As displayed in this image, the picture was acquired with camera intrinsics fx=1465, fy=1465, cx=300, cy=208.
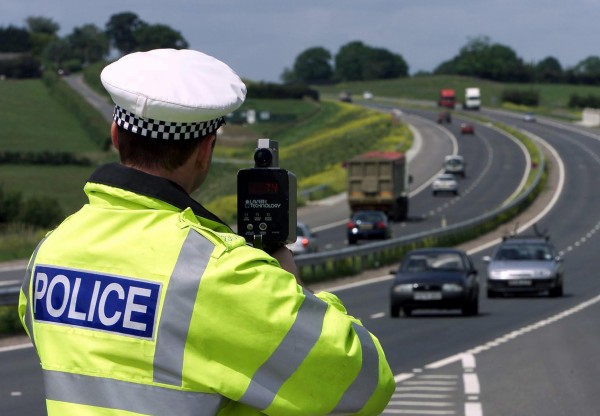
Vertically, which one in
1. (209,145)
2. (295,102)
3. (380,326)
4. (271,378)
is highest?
(209,145)

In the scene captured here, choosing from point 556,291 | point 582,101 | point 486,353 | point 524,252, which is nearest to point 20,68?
point 582,101

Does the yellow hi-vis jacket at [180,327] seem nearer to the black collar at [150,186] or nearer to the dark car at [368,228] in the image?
the black collar at [150,186]

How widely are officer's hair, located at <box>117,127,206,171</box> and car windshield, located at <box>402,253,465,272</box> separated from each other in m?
25.4

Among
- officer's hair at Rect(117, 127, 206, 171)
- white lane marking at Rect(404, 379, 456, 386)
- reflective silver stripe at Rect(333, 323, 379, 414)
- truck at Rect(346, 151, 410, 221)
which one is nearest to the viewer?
reflective silver stripe at Rect(333, 323, 379, 414)

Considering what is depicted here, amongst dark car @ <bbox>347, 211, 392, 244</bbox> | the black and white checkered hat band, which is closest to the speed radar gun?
the black and white checkered hat band

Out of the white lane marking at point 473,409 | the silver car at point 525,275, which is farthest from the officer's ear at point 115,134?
the silver car at point 525,275

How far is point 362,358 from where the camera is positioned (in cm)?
318

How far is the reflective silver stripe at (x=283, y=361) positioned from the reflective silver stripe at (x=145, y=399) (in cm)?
8

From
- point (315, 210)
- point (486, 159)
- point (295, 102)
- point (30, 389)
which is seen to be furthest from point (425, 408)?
point (295, 102)

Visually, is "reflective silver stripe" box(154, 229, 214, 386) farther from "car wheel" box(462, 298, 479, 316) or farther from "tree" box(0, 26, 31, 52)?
"tree" box(0, 26, 31, 52)

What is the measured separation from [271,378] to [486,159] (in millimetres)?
109755

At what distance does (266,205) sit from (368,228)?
178 ft

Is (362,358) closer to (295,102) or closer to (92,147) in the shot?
(92,147)

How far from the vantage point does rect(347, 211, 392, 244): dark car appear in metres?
57.8
